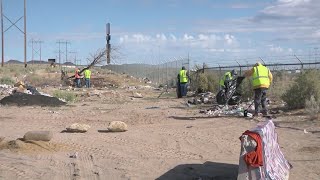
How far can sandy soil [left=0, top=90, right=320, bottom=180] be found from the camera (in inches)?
374

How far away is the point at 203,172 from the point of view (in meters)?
9.51

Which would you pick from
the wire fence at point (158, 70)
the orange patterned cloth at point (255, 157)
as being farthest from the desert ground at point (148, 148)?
the wire fence at point (158, 70)

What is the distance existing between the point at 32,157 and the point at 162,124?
6365mm

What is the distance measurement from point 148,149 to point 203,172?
102 inches

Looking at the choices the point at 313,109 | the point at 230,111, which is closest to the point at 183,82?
the point at 230,111

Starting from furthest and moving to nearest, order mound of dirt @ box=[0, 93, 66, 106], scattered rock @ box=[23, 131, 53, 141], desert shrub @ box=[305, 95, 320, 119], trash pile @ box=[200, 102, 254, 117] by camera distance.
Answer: mound of dirt @ box=[0, 93, 66, 106]
trash pile @ box=[200, 102, 254, 117]
desert shrub @ box=[305, 95, 320, 119]
scattered rock @ box=[23, 131, 53, 141]

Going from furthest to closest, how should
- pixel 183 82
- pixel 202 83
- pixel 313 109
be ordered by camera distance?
pixel 202 83
pixel 183 82
pixel 313 109

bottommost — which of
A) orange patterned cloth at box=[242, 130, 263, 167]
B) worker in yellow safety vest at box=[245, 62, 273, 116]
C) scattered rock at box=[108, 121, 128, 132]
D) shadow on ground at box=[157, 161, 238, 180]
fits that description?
shadow on ground at box=[157, 161, 238, 180]

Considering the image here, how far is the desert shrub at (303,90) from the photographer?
728 inches

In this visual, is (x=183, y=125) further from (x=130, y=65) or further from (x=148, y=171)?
(x=130, y=65)

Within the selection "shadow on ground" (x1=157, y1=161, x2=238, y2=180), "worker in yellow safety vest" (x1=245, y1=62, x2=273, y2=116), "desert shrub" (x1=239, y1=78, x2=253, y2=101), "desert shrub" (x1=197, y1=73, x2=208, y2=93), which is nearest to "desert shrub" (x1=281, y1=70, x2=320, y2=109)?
"worker in yellow safety vest" (x1=245, y1=62, x2=273, y2=116)

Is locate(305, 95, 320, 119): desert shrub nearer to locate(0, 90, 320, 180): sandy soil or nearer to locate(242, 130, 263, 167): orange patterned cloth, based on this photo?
locate(0, 90, 320, 180): sandy soil

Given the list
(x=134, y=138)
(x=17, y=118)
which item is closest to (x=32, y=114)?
(x=17, y=118)

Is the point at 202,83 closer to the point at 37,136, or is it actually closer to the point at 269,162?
the point at 37,136
